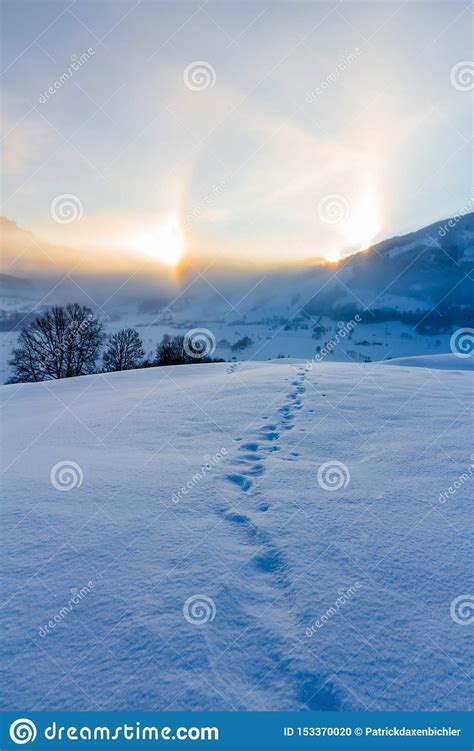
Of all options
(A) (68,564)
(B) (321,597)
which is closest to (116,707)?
(A) (68,564)

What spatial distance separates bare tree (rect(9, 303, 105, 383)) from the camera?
80.5 ft

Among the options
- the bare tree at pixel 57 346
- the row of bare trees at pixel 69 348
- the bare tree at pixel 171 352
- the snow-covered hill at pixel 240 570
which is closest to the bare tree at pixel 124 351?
the row of bare trees at pixel 69 348

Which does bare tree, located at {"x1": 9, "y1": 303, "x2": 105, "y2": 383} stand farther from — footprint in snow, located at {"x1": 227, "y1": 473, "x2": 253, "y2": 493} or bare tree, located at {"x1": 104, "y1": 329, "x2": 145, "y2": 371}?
footprint in snow, located at {"x1": 227, "y1": 473, "x2": 253, "y2": 493}

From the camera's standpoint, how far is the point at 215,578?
1995 mm

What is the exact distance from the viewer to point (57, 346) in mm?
25844

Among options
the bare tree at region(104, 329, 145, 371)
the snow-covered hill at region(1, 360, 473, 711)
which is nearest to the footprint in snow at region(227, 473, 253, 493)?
the snow-covered hill at region(1, 360, 473, 711)

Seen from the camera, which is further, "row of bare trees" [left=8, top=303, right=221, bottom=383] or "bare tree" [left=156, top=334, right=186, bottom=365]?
"bare tree" [left=156, top=334, right=186, bottom=365]

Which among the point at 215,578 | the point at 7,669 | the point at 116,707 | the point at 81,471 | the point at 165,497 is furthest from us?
the point at 81,471

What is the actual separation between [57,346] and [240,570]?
88.9ft

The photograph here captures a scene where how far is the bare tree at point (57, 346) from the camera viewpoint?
24.5 meters

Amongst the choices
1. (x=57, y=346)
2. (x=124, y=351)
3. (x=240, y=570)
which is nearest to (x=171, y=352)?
(x=124, y=351)

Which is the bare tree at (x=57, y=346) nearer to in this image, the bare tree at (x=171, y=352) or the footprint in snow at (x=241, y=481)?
the bare tree at (x=171, y=352)

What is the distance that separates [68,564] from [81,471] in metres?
1.30

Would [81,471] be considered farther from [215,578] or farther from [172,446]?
[215,578]
